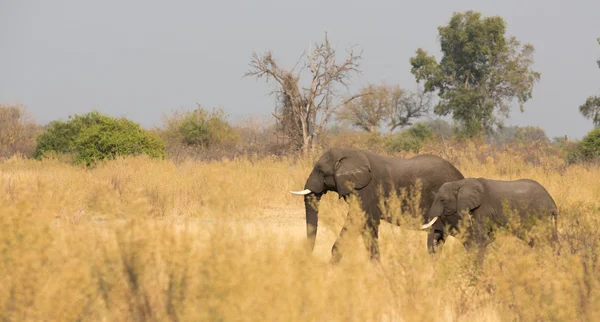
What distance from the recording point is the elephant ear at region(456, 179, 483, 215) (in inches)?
279

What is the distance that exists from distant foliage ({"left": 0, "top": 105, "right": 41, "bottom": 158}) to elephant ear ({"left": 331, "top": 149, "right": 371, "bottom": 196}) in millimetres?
23980

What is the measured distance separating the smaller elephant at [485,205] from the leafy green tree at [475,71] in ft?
115

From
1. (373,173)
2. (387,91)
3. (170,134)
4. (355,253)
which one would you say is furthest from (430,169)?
(387,91)

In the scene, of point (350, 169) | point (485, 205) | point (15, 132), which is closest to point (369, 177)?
point (350, 169)

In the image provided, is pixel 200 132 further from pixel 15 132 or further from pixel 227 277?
pixel 227 277

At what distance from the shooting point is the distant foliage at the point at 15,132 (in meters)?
31.0

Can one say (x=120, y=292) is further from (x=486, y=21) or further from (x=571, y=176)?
(x=486, y=21)

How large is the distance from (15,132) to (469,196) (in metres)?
34.4

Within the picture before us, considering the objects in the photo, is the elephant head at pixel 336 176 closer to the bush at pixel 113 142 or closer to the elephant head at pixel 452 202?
the elephant head at pixel 452 202

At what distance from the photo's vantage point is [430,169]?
810 cm

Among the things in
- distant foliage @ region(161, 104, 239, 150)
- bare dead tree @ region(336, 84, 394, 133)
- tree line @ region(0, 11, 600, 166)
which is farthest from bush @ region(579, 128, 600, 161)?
bare dead tree @ region(336, 84, 394, 133)

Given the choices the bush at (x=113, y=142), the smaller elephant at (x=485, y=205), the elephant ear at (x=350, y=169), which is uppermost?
the bush at (x=113, y=142)

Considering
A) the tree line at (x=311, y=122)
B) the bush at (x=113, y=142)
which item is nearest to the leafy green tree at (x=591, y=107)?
the tree line at (x=311, y=122)

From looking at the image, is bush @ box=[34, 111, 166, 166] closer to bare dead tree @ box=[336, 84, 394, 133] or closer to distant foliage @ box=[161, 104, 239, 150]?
distant foliage @ box=[161, 104, 239, 150]
